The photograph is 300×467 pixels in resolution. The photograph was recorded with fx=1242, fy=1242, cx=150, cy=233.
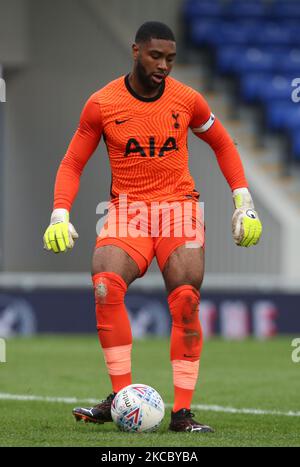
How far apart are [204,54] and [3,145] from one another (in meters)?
2.99

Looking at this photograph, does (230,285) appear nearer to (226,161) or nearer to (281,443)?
(226,161)

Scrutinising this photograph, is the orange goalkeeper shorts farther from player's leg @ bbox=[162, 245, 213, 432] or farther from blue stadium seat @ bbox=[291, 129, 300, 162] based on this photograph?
blue stadium seat @ bbox=[291, 129, 300, 162]

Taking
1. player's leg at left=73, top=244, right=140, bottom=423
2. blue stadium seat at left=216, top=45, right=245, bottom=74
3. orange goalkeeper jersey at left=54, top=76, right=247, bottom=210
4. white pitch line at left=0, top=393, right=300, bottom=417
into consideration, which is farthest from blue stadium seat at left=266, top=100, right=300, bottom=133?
player's leg at left=73, top=244, right=140, bottom=423

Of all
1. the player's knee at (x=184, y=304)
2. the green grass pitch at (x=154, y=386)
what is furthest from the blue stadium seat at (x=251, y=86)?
the player's knee at (x=184, y=304)

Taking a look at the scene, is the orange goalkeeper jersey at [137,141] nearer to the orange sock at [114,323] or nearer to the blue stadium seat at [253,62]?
the orange sock at [114,323]

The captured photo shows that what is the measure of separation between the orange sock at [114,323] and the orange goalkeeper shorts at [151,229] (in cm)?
22

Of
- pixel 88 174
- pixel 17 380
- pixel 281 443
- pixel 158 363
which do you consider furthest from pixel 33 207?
pixel 281 443

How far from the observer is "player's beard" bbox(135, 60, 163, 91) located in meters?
6.65

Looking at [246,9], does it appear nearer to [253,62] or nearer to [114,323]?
[253,62]

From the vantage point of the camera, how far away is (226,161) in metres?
7.01

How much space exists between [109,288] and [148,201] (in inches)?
23.1

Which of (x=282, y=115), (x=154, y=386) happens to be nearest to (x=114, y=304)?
(x=154, y=386)

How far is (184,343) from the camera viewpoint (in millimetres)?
6574

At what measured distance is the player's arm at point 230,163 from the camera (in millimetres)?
6727
